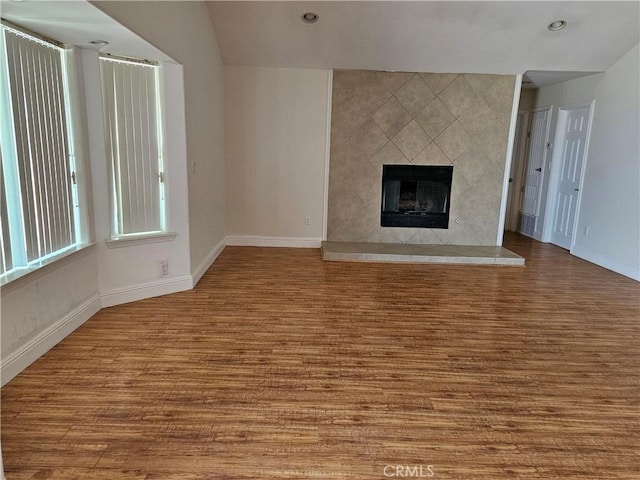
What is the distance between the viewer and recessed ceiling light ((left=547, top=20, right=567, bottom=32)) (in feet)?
15.2

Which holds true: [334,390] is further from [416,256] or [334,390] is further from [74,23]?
[416,256]

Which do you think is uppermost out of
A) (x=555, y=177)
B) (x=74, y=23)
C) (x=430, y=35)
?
(x=430, y=35)

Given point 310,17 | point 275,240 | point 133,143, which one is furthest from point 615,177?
point 133,143

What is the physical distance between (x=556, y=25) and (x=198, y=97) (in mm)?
3952

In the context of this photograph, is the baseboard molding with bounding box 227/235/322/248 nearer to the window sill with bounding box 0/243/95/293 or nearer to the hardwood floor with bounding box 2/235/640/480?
the hardwood floor with bounding box 2/235/640/480

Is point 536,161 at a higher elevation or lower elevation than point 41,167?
higher

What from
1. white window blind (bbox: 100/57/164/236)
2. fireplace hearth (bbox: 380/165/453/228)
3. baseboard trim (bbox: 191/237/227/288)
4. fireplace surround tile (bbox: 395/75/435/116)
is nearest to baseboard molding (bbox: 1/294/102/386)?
white window blind (bbox: 100/57/164/236)

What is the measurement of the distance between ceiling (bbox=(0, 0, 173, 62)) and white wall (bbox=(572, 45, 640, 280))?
17.6 feet

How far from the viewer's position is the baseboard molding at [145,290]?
3.70 metres

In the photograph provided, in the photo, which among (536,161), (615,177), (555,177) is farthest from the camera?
(536,161)

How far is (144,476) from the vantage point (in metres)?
1.81

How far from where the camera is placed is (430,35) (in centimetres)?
489

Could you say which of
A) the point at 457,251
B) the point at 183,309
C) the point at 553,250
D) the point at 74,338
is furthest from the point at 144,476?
the point at 553,250

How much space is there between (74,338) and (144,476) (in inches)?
65.7
